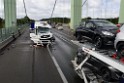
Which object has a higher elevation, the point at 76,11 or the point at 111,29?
the point at 76,11

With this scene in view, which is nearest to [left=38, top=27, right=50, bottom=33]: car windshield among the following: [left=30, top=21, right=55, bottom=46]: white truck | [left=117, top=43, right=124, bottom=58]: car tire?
[left=30, top=21, right=55, bottom=46]: white truck

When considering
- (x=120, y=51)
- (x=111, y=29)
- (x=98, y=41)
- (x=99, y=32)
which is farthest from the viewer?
(x=99, y=32)

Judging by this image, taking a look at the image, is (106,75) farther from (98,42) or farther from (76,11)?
(76,11)

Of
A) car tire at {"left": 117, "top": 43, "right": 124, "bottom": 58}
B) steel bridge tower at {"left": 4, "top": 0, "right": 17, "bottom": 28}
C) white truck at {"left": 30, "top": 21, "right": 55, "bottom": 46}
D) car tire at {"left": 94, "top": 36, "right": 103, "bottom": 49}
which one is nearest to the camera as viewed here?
car tire at {"left": 117, "top": 43, "right": 124, "bottom": 58}

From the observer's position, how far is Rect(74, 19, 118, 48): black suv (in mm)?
12328

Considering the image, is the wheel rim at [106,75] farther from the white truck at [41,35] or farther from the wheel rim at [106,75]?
the white truck at [41,35]

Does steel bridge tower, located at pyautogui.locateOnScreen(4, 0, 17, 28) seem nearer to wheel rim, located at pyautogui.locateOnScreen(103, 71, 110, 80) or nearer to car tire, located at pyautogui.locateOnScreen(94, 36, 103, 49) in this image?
car tire, located at pyautogui.locateOnScreen(94, 36, 103, 49)

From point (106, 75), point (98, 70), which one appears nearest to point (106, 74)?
point (106, 75)

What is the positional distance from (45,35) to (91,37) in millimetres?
10503

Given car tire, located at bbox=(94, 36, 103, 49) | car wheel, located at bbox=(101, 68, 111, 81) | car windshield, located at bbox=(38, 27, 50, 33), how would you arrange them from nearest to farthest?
car wheel, located at bbox=(101, 68, 111, 81) < car tire, located at bbox=(94, 36, 103, 49) < car windshield, located at bbox=(38, 27, 50, 33)

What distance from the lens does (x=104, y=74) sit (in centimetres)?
670

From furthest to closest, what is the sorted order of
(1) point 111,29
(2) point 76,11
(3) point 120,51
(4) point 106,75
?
(2) point 76,11, (1) point 111,29, (3) point 120,51, (4) point 106,75

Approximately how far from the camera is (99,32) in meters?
13.3

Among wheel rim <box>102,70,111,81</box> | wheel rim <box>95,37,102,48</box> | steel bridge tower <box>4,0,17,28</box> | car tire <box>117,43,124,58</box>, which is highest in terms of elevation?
steel bridge tower <box>4,0,17,28</box>
